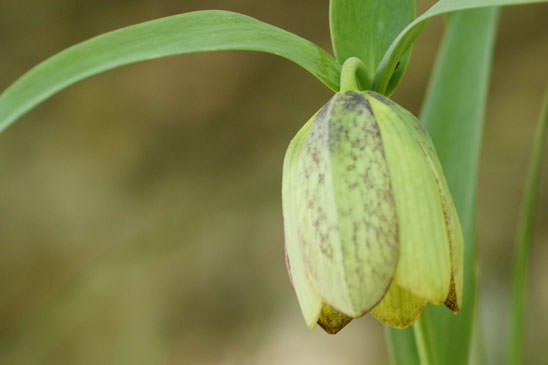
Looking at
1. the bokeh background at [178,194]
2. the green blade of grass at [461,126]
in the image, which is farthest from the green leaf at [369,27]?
the bokeh background at [178,194]

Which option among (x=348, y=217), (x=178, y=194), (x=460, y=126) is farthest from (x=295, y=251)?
(x=178, y=194)

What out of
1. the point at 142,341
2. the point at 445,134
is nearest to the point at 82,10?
the point at 142,341

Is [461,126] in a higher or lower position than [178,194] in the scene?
higher

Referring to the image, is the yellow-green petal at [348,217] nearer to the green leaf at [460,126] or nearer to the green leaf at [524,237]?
the green leaf at [460,126]

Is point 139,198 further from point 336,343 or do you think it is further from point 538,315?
point 538,315

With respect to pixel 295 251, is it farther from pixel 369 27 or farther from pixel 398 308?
pixel 369 27

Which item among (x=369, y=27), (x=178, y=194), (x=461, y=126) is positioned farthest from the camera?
(x=178, y=194)
